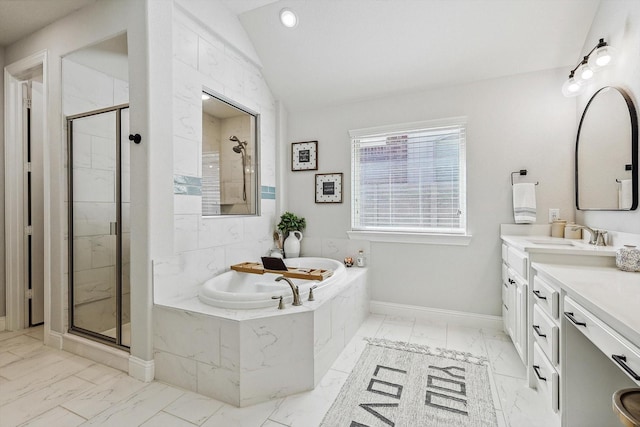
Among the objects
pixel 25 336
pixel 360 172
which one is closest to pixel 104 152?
pixel 25 336

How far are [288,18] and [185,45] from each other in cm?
99

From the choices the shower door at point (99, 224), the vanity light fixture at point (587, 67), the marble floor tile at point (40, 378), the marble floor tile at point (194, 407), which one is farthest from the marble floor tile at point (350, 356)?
the vanity light fixture at point (587, 67)

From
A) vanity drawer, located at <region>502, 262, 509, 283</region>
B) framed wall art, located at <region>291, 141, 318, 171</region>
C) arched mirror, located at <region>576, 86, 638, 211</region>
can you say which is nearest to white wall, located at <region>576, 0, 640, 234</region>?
arched mirror, located at <region>576, 86, 638, 211</region>

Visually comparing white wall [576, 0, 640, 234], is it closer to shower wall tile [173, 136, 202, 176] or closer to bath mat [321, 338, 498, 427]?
bath mat [321, 338, 498, 427]

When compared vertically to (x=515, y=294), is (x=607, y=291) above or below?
above

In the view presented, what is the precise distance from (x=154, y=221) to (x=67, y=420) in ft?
3.94

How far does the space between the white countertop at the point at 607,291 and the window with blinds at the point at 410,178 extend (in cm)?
132

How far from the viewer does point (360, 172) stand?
3.35 metres

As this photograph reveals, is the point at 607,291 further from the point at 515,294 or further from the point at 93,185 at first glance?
the point at 93,185

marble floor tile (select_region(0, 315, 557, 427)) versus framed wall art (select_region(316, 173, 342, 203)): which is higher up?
framed wall art (select_region(316, 173, 342, 203))

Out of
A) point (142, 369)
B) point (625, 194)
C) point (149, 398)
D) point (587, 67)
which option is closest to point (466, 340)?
point (625, 194)

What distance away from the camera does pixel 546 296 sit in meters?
1.56

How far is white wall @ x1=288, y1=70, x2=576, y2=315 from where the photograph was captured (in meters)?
2.58

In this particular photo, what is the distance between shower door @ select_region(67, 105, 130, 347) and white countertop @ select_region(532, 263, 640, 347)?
9.06ft
